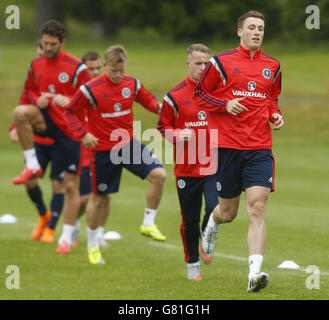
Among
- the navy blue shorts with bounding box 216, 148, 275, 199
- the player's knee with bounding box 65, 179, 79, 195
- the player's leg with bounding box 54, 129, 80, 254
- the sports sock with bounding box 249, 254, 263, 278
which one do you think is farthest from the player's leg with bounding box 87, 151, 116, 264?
Answer: the sports sock with bounding box 249, 254, 263, 278

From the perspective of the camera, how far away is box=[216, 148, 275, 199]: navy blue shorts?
8.17 metres

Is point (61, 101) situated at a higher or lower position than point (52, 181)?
higher

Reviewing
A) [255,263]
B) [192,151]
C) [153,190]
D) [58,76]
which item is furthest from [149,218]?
[255,263]

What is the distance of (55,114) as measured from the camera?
1174cm

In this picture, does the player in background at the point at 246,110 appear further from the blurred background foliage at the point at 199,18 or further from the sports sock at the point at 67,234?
the blurred background foliage at the point at 199,18

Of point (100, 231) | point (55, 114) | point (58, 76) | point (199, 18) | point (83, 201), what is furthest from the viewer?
point (199, 18)

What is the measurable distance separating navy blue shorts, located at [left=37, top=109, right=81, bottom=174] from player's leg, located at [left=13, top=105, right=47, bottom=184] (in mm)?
73

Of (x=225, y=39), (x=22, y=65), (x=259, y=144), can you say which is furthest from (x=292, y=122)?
(x=225, y=39)

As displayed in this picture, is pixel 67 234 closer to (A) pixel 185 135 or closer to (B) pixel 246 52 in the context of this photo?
(A) pixel 185 135

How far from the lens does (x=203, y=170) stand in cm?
909

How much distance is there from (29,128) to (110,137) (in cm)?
185

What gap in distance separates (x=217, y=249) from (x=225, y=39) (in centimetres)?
4856
